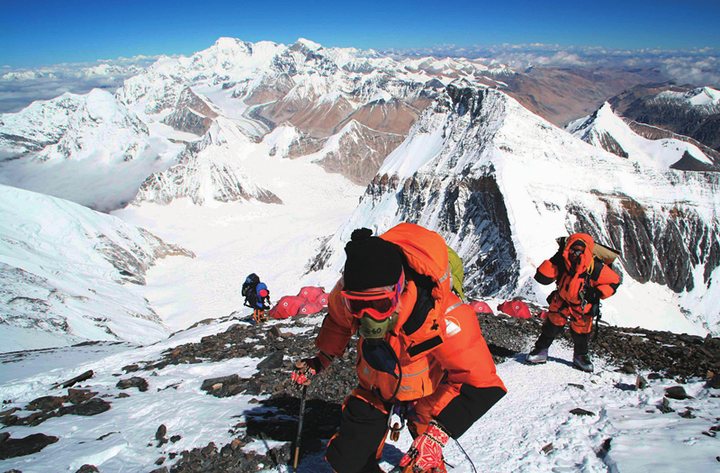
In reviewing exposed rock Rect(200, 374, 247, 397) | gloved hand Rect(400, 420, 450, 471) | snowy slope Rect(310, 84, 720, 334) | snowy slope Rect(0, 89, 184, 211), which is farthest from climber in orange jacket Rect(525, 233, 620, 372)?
snowy slope Rect(0, 89, 184, 211)

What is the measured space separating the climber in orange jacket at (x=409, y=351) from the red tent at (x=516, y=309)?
35.2ft

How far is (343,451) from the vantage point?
3357 mm

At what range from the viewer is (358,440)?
11.1ft

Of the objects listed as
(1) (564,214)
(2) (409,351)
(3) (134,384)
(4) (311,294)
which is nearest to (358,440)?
(2) (409,351)

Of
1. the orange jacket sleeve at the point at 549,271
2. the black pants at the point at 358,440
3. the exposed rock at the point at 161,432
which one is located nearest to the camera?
the black pants at the point at 358,440

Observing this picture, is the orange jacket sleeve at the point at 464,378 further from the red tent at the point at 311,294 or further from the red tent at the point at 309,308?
the red tent at the point at 311,294

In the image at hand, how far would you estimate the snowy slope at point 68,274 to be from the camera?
1681 cm

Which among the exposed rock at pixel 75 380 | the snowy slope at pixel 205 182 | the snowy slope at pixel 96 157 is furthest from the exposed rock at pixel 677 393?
the snowy slope at pixel 96 157

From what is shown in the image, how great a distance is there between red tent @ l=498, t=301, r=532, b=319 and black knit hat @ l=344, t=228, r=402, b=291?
11732 millimetres

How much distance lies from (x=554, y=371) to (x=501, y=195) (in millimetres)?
19254

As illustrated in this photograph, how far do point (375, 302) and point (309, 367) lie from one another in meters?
1.74

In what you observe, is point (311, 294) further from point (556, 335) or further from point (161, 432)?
point (161, 432)

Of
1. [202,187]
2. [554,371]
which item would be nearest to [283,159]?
[202,187]

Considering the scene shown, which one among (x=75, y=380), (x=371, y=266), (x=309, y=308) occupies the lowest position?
(x=309, y=308)
